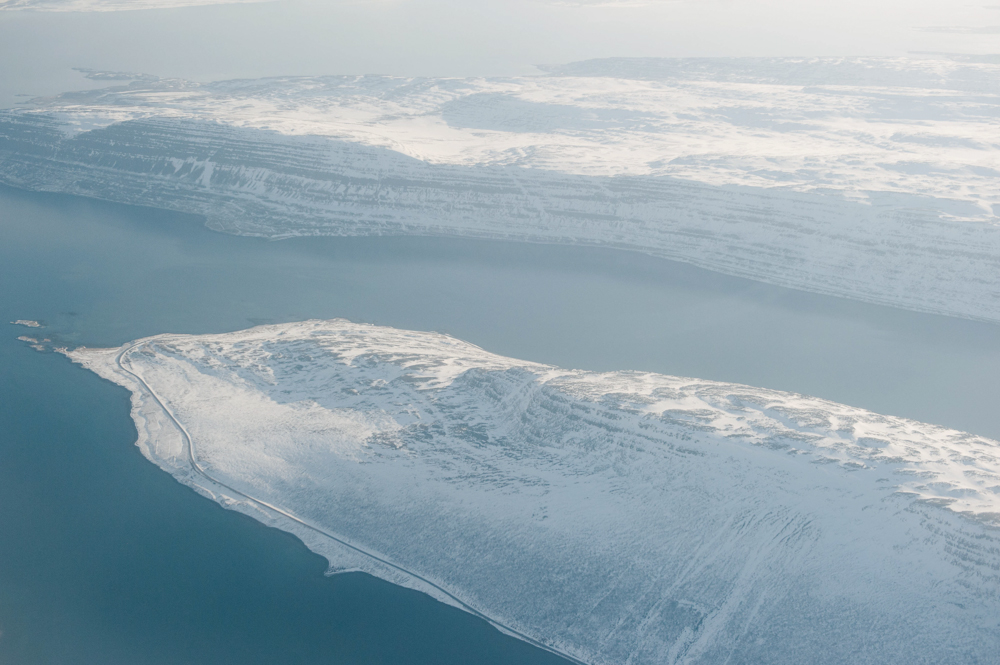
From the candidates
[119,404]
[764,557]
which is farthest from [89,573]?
[764,557]

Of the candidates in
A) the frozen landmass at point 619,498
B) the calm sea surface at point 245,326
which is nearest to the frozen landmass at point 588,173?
the calm sea surface at point 245,326

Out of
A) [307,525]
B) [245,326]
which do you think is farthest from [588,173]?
[307,525]

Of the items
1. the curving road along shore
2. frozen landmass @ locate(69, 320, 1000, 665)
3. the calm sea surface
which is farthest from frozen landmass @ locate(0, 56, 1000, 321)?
the curving road along shore

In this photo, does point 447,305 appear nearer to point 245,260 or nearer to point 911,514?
point 245,260

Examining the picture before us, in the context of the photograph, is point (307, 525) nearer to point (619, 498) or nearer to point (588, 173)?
point (619, 498)

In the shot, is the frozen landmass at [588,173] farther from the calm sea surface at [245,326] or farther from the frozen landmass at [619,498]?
the frozen landmass at [619,498]
